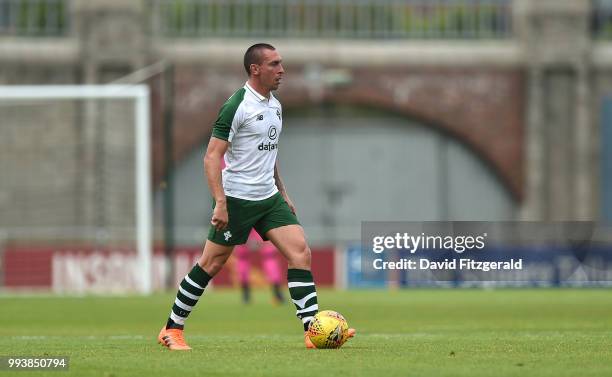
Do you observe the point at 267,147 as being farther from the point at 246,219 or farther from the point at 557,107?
the point at 557,107

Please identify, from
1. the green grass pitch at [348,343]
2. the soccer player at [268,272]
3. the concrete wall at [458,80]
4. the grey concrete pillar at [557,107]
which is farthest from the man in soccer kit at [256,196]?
the grey concrete pillar at [557,107]

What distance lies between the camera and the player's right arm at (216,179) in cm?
1067

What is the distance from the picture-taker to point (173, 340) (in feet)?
36.2

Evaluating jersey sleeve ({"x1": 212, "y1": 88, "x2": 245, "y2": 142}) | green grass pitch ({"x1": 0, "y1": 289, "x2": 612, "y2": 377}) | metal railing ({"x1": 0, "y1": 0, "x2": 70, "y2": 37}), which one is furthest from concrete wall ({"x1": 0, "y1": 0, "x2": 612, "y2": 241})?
jersey sleeve ({"x1": 212, "y1": 88, "x2": 245, "y2": 142})

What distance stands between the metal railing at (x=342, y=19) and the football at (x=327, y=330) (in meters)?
29.0

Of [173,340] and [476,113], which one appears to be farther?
[476,113]

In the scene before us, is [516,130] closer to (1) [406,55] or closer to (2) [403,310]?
(1) [406,55]

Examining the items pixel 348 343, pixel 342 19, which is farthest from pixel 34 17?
pixel 348 343

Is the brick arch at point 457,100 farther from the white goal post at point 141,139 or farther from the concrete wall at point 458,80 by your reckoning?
the white goal post at point 141,139

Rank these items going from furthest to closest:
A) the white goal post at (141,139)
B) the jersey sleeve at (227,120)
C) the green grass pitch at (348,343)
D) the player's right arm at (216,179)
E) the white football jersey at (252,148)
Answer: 1. the white goal post at (141,139)
2. the white football jersey at (252,148)
3. the jersey sleeve at (227,120)
4. the player's right arm at (216,179)
5. the green grass pitch at (348,343)

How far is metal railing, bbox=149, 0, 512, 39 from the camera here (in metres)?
39.5

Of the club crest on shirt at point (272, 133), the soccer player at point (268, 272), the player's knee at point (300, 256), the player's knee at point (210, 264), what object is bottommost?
the soccer player at point (268, 272)

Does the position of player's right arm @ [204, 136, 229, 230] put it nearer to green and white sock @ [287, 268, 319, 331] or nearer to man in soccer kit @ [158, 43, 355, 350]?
man in soccer kit @ [158, 43, 355, 350]

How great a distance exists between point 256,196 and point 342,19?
29.4 metres
